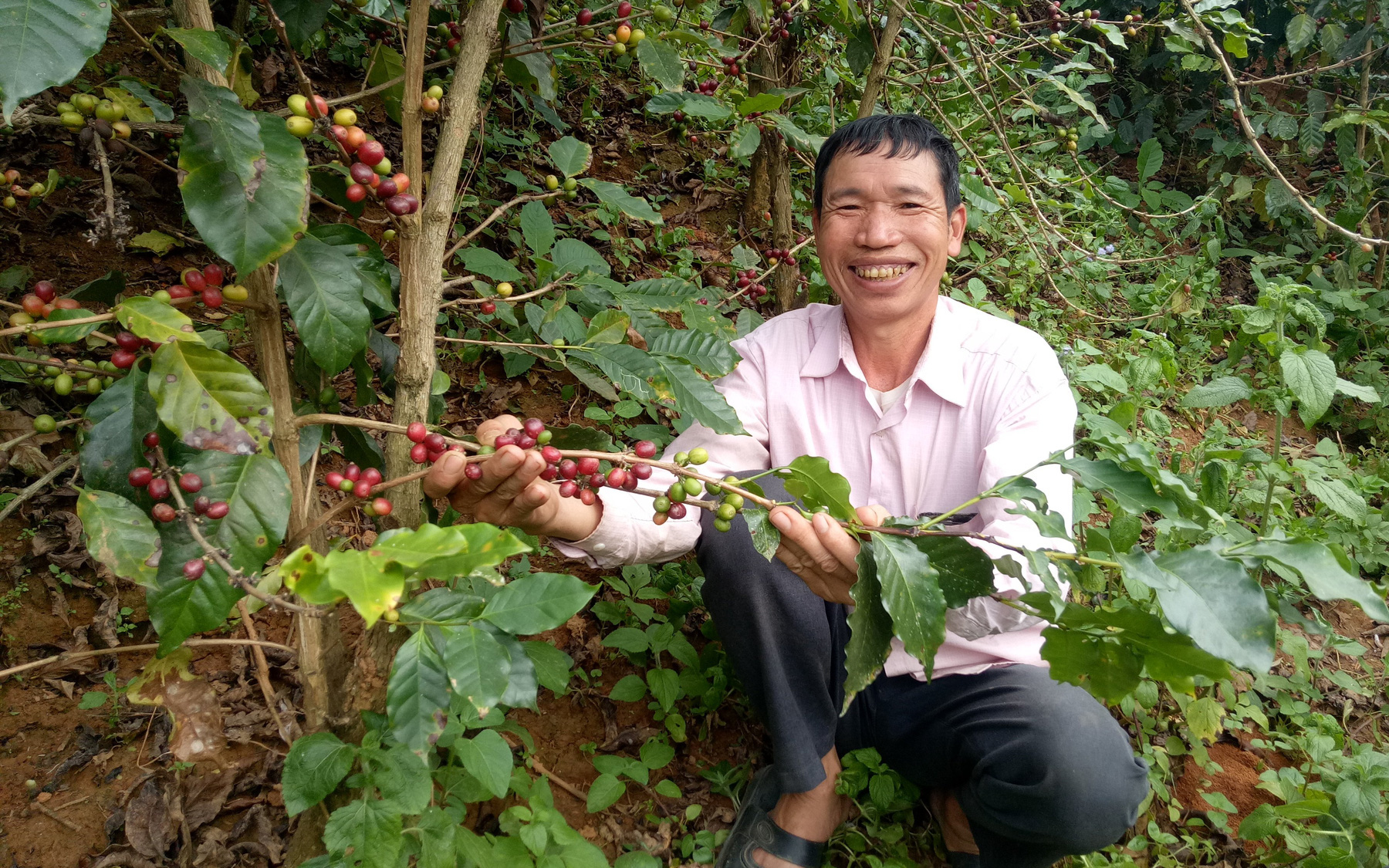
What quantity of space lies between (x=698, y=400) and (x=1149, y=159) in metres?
5.17

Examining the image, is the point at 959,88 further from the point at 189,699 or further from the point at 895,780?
the point at 189,699

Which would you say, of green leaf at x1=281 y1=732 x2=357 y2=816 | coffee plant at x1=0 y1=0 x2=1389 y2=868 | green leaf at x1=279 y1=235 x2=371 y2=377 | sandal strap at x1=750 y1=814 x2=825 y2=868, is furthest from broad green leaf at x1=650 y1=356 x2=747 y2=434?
sandal strap at x1=750 y1=814 x2=825 y2=868

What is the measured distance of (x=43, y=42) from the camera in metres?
0.84

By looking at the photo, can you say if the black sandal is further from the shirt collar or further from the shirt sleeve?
the shirt collar

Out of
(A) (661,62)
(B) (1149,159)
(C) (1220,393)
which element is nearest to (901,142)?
(A) (661,62)

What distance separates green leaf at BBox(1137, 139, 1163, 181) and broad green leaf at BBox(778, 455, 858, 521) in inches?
205

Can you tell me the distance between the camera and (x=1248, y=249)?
202 inches

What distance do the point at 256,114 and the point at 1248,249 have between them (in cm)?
571

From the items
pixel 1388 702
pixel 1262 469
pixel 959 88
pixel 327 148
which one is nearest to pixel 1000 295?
pixel 959 88

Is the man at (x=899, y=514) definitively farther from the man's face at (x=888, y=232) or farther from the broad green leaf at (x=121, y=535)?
the broad green leaf at (x=121, y=535)

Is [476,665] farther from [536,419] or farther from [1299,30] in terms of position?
[1299,30]

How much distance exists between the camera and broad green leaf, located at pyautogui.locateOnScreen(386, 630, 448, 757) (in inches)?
38.0

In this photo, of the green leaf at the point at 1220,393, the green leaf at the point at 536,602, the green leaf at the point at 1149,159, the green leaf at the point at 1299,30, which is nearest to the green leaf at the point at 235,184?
the green leaf at the point at 536,602

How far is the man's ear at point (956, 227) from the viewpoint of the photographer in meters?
2.22
